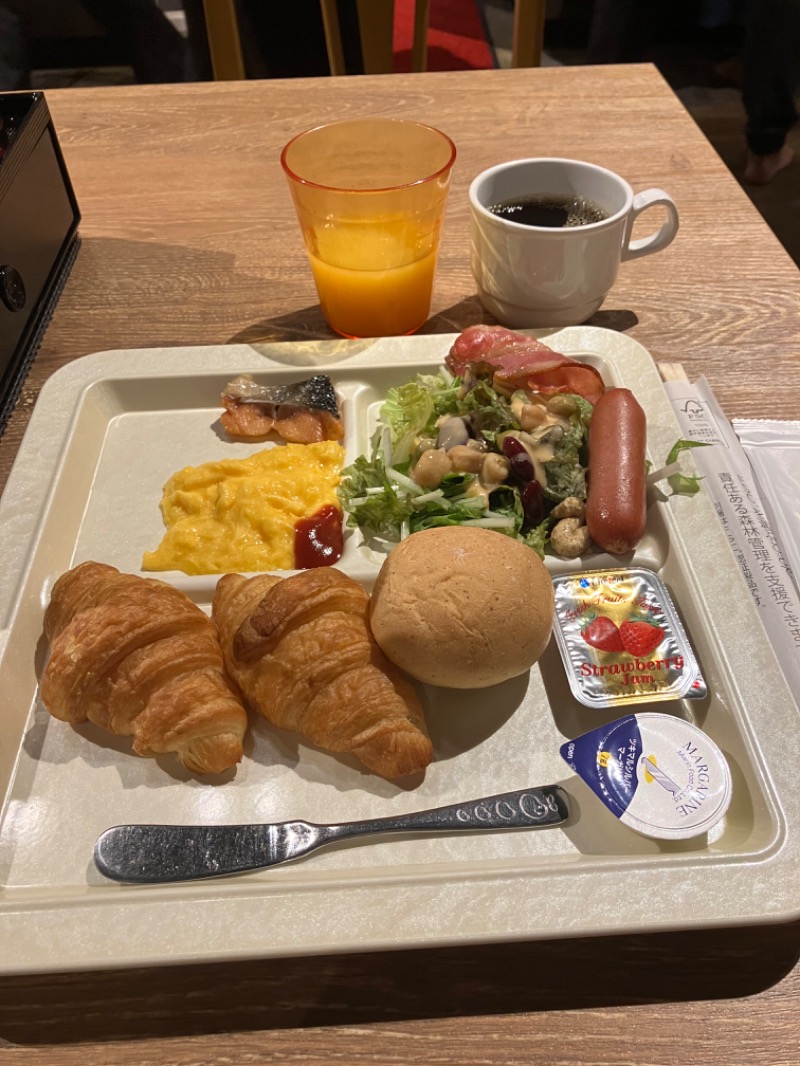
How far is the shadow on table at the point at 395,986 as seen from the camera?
1154 millimetres

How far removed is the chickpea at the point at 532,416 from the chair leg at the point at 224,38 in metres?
3.06

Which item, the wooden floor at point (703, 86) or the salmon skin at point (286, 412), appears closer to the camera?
the salmon skin at point (286, 412)

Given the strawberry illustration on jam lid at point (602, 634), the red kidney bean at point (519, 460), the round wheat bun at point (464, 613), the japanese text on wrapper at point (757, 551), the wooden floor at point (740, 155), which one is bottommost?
the wooden floor at point (740, 155)

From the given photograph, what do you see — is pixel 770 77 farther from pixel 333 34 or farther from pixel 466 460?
pixel 466 460

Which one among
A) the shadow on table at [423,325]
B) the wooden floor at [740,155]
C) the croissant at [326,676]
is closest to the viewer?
the croissant at [326,676]

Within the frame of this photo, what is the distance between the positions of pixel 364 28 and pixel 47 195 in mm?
2203

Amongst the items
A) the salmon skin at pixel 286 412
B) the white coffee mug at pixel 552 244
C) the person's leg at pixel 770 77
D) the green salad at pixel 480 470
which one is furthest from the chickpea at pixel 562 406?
the person's leg at pixel 770 77

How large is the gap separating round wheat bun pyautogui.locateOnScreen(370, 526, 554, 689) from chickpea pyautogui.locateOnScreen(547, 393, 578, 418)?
55 cm

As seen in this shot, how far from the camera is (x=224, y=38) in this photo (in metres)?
3.88

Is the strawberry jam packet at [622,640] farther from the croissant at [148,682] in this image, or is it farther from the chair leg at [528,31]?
the chair leg at [528,31]

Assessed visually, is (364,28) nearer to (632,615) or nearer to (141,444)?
(141,444)

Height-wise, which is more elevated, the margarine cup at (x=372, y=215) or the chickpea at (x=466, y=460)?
the margarine cup at (x=372, y=215)

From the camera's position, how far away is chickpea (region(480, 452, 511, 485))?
1.86 m

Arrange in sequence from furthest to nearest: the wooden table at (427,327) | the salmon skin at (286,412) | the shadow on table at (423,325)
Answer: the shadow on table at (423,325) < the salmon skin at (286,412) < the wooden table at (427,327)
